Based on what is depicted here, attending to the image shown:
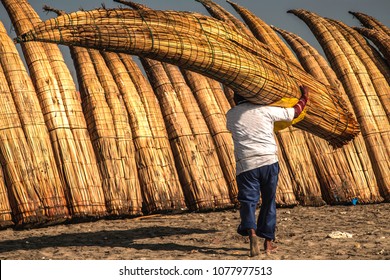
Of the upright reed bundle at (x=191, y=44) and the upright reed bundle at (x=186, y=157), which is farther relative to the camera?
the upright reed bundle at (x=186, y=157)

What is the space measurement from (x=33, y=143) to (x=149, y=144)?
1.44 metres

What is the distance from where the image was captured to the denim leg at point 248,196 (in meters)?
5.43

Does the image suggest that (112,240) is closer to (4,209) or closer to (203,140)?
(4,209)

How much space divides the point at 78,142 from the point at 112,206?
33.7 inches

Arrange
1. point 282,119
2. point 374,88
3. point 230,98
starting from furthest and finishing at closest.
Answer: point 374,88 < point 230,98 < point 282,119

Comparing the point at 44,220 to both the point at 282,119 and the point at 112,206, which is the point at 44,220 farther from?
the point at 282,119

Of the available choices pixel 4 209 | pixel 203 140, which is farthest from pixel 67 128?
pixel 203 140

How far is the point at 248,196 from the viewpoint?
17.9 feet

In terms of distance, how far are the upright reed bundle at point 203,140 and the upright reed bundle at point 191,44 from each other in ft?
6.20

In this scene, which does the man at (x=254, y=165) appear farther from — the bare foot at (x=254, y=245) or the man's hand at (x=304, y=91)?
the man's hand at (x=304, y=91)

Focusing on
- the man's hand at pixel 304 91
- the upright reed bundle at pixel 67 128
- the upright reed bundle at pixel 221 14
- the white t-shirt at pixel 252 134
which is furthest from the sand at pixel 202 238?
the upright reed bundle at pixel 221 14

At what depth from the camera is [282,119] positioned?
18.9ft

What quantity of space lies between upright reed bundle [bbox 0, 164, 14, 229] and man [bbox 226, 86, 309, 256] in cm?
292
